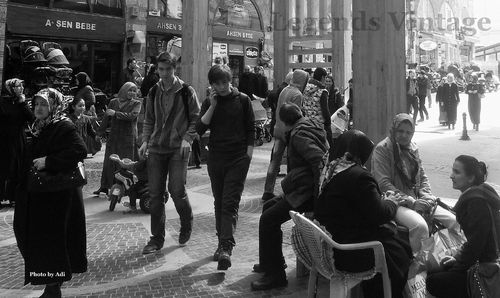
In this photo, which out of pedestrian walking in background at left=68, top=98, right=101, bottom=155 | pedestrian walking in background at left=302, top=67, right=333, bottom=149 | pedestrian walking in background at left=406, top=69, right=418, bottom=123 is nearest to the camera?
pedestrian walking in background at left=302, top=67, right=333, bottom=149

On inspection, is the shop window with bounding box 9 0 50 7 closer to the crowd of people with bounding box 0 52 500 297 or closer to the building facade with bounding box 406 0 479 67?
the crowd of people with bounding box 0 52 500 297

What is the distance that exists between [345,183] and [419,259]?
0.86 m

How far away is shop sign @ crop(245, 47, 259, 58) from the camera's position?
2326 centimetres

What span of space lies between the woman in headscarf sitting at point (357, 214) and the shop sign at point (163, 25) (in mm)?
16331

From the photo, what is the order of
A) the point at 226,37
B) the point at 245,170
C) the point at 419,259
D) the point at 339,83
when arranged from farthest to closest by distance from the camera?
the point at 226,37
the point at 339,83
the point at 245,170
the point at 419,259

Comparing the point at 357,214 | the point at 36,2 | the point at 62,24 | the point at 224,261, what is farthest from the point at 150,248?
the point at 36,2

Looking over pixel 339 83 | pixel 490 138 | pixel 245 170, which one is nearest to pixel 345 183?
pixel 245 170

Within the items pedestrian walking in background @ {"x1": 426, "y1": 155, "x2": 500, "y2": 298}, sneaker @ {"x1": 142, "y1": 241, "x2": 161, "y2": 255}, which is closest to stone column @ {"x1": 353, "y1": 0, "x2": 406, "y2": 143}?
pedestrian walking in background @ {"x1": 426, "y1": 155, "x2": 500, "y2": 298}

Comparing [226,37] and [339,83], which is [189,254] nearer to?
[339,83]

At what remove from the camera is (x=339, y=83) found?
9781 millimetres

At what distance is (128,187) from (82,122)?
2213 millimetres

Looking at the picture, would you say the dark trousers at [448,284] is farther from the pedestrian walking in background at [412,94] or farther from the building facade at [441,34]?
the building facade at [441,34]

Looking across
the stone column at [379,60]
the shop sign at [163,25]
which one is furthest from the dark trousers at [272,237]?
the shop sign at [163,25]

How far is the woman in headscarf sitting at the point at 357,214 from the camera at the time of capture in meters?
3.04
